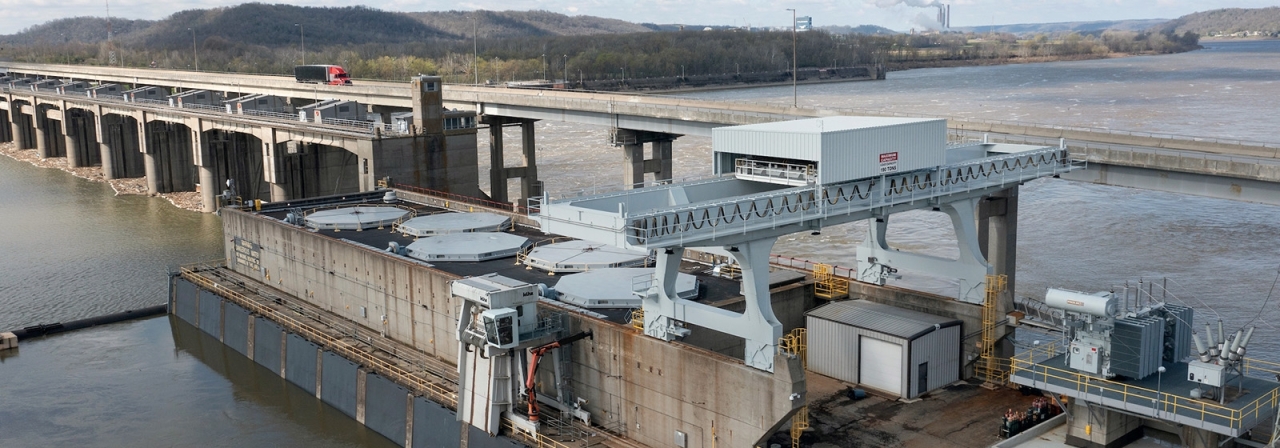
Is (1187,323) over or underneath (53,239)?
over

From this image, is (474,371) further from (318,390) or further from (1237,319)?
(1237,319)

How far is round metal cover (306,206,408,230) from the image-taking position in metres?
40.3

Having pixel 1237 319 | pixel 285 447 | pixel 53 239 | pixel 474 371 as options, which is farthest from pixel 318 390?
pixel 53 239

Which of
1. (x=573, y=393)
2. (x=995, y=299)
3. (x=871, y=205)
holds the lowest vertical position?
(x=573, y=393)

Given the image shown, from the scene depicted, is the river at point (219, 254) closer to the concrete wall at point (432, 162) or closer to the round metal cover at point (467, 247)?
the round metal cover at point (467, 247)

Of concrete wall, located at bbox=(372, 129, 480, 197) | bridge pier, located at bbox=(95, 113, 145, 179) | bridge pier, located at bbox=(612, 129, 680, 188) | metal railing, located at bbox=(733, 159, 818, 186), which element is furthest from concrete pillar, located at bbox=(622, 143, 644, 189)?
bridge pier, located at bbox=(95, 113, 145, 179)

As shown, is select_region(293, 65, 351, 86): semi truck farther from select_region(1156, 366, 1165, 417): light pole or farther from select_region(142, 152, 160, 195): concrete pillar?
select_region(1156, 366, 1165, 417): light pole

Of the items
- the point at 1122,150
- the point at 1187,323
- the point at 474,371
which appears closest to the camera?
the point at 1187,323

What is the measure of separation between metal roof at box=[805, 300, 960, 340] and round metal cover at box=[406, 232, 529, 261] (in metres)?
10.7

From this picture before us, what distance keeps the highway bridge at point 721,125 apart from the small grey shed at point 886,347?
7.28m

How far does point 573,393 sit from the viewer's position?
26875 millimetres

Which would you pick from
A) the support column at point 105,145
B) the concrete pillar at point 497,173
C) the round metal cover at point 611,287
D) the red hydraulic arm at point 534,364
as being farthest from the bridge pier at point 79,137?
the red hydraulic arm at point 534,364

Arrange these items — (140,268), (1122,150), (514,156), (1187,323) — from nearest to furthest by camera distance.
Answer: (1187,323) → (1122,150) → (140,268) → (514,156)

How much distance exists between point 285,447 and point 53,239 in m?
36.6
